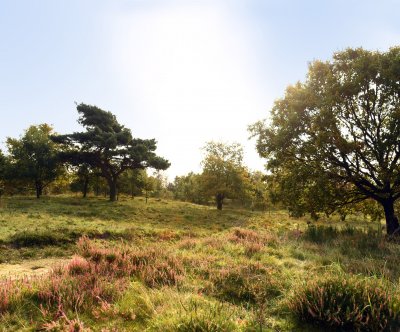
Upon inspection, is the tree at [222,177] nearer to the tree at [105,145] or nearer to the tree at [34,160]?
Answer: the tree at [105,145]

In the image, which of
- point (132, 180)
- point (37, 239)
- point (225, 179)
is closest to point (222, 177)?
point (225, 179)

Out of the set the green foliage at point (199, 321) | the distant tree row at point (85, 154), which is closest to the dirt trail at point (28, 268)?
the green foliage at point (199, 321)

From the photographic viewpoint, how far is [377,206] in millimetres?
20859

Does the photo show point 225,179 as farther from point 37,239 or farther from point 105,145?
point 37,239

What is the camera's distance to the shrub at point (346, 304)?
4.40 meters

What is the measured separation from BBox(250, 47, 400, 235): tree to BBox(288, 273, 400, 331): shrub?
12091 millimetres

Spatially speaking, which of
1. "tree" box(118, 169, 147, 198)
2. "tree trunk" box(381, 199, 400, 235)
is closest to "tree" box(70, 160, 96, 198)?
"tree" box(118, 169, 147, 198)

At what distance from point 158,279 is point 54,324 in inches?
111

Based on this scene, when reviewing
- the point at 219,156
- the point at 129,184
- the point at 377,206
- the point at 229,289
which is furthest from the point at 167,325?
the point at 129,184

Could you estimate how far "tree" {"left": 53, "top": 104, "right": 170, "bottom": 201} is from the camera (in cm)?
3766

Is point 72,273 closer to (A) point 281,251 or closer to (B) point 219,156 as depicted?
(A) point 281,251

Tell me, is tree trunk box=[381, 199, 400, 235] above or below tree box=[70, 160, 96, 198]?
below

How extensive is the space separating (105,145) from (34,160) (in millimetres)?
12947

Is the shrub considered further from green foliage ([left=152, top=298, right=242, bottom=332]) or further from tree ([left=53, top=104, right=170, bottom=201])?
tree ([left=53, top=104, right=170, bottom=201])
